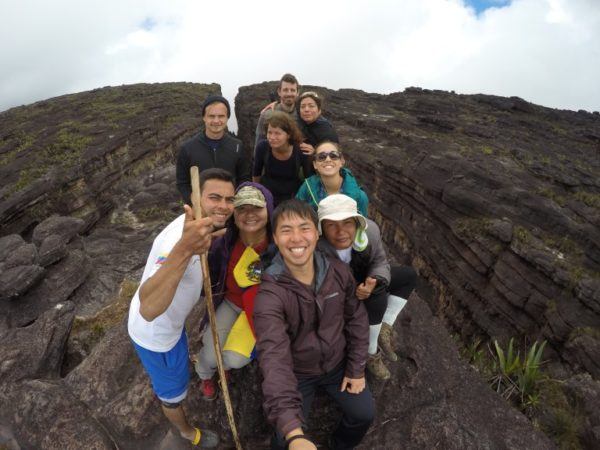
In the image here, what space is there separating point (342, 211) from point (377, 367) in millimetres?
2131

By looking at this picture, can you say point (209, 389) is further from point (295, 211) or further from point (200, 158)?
point (200, 158)

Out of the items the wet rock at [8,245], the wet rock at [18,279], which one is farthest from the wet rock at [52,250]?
the wet rock at [8,245]

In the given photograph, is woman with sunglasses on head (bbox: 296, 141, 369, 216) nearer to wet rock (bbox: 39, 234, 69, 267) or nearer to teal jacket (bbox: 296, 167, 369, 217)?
teal jacket (bbox: 296, 167, 369, 217)

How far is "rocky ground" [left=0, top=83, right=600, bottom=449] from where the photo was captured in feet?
14.0

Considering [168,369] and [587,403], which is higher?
[168,369]

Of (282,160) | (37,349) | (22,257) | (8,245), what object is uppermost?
(282,160)

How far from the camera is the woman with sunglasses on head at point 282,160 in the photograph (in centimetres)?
483

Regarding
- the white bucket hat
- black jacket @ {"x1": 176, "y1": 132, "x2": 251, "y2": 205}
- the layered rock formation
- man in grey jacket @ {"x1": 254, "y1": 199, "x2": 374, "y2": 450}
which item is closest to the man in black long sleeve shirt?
black jacket @ {"x1": 176, "y1": 132, "x2": 251, "y2": 205}

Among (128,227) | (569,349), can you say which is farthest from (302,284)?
(128,227)

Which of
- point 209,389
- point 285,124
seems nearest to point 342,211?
point 285,124

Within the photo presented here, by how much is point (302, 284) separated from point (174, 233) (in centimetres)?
117

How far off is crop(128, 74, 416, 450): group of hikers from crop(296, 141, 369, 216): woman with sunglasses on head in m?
0.01

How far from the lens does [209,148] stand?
5.36 meters

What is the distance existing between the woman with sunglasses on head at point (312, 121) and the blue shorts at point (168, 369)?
361 centimetres
